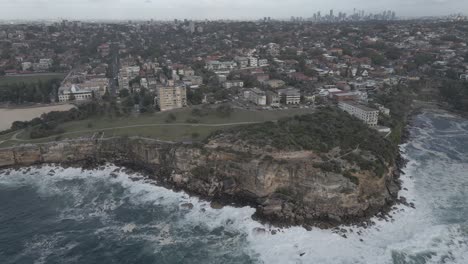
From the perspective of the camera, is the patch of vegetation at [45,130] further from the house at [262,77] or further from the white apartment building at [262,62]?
the white apartment building at [262,62]

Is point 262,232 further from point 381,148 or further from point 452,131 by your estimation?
point 452,131

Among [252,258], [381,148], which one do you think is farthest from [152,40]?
[252,258]

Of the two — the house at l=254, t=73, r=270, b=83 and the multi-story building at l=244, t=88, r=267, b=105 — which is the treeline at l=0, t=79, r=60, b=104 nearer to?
the multi-story building at l=244, t=88, r=267, b=105

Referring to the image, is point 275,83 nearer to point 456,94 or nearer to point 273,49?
point 456,94

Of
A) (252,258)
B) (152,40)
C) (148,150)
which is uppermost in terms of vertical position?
(152,40)

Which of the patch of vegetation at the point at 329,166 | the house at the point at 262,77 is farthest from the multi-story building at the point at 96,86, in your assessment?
the patch of vegetation at the point at 329,166

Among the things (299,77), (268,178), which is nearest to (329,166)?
(268,178)
